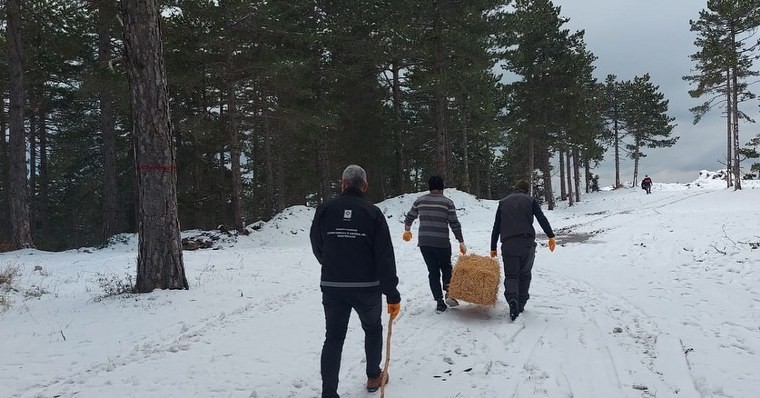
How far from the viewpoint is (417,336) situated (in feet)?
18.9

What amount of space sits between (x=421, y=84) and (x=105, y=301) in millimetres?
18667

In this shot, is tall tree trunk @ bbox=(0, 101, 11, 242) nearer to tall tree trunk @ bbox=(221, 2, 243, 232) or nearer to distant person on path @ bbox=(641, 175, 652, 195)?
tall tree trunk @ bbox=(221, 2, 243, 232)

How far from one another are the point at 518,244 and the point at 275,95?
1921cm

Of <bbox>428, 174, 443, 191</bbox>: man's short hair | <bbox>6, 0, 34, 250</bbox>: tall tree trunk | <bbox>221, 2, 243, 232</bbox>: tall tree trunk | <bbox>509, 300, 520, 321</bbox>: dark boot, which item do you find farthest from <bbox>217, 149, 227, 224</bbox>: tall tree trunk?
<bbox>509, 300, 520, 321</bbox>: dark boot

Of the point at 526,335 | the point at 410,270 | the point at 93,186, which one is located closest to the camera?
the point at 526,335

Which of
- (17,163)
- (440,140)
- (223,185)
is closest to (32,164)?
(223,185)

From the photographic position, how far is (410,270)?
10.9 m

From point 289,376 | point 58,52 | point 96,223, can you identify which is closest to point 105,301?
point 289,376

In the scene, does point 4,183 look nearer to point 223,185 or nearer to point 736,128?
point 223,185

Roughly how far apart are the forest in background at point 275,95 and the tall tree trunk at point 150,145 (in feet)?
1.42

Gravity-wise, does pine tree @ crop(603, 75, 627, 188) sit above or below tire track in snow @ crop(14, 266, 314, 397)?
above

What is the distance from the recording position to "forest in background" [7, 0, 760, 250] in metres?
17.4

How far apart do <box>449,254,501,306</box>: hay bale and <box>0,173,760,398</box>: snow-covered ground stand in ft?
1.05

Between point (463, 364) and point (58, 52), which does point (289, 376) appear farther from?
point (58, 52)
